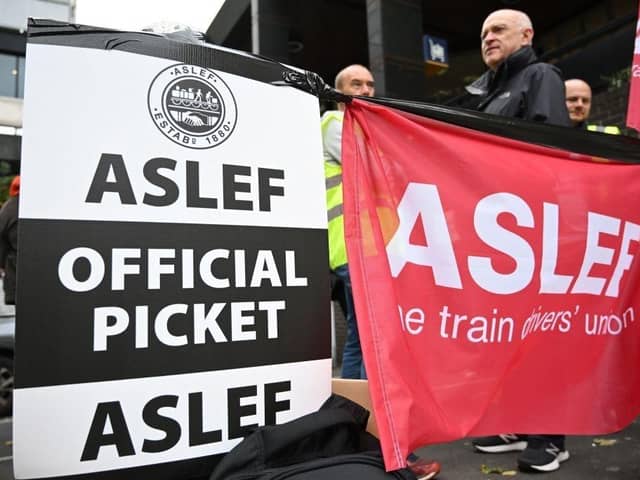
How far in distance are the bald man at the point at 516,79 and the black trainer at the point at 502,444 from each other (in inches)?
57.4

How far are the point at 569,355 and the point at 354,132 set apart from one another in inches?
39.9

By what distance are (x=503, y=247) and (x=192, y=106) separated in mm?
1014

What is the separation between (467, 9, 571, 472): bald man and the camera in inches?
92.1

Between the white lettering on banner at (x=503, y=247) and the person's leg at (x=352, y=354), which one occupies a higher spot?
the white lettering on banner at (x=503, y=247)

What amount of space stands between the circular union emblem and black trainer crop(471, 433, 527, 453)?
2.00m

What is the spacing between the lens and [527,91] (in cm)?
A: 259

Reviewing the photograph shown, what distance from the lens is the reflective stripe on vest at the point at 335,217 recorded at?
8.30 feet

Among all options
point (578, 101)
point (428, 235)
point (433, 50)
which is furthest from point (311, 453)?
point (433, 50)

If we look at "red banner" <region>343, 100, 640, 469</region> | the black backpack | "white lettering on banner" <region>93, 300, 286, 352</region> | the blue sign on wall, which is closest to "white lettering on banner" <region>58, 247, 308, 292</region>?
"white lettering on banner" <region>93, 300, 286, 352</region>

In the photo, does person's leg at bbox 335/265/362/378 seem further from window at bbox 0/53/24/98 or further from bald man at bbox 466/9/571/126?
window at bbox 0/53/24/98

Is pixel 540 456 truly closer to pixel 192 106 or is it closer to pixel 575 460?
pixel 575 460

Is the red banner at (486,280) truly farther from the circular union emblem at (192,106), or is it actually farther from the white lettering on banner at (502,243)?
the circular union emblem at (192,106)

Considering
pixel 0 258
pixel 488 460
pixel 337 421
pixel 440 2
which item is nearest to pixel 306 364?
pixel 337 421

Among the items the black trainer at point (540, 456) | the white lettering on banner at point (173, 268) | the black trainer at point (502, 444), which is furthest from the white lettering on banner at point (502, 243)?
the black trainer at point (502, 444)
